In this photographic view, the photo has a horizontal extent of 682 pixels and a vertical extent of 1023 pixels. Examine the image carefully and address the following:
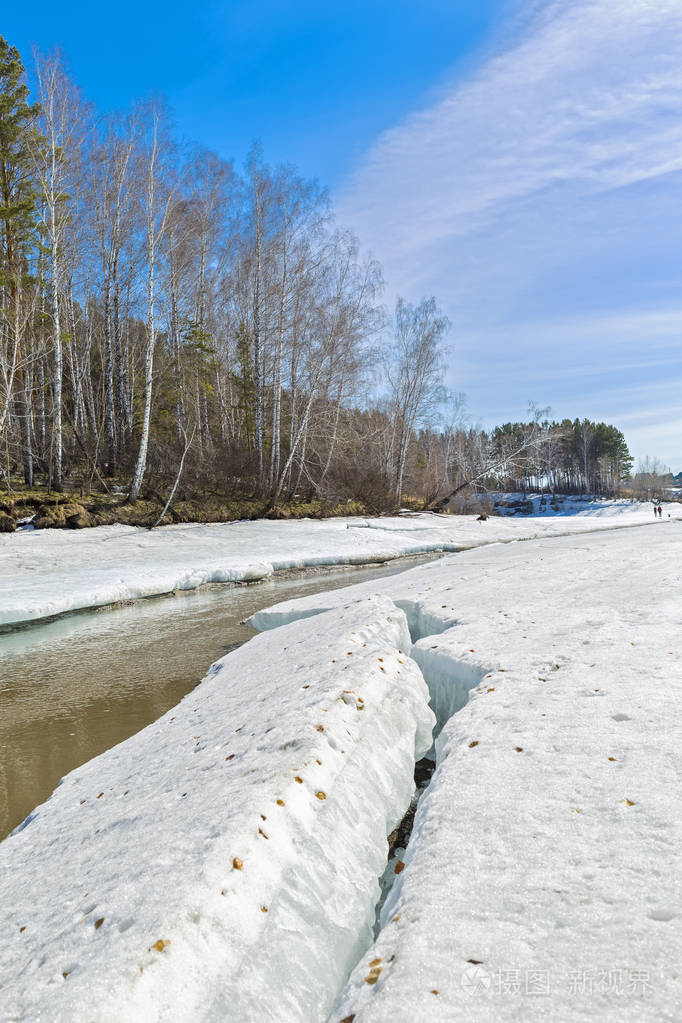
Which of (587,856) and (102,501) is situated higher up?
(102,501)

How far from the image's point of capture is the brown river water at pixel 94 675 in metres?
5.19

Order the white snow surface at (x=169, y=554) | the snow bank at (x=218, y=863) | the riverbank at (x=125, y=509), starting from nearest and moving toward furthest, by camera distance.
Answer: the snow bank at (x=218, y=863)
the white snow surface at (x=169, y=554)
the riverbank at (x=125, y=509)

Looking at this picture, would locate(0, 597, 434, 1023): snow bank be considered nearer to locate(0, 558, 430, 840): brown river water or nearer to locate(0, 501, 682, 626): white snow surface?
locate(0, 558, 430, 840): brown river water

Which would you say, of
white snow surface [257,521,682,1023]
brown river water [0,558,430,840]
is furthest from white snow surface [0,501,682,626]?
white snow surface [257,521,682,1023]

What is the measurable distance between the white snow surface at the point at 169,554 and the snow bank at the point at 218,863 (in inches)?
302

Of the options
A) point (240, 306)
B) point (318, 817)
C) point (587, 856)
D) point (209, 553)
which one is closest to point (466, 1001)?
point (587, 856)

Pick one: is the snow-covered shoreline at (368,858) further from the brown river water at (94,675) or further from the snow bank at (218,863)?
the brown river water at (94,675)

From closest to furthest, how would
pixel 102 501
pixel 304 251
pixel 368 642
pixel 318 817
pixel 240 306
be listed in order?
pixel 318 817 → pixel 368 642 → pixel 102 501 → pixel 304 251 → pixel 240 306

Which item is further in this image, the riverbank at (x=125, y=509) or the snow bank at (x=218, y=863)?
the riverbank at (x=125, y=509)

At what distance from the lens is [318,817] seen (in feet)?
9.66

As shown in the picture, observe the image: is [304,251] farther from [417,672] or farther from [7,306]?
[417,672]

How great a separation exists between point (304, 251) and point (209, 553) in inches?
532

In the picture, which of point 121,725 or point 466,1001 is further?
point 121,725


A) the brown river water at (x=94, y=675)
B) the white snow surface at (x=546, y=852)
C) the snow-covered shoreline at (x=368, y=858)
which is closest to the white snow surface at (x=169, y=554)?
the brown river water at (x=94, y=675)
